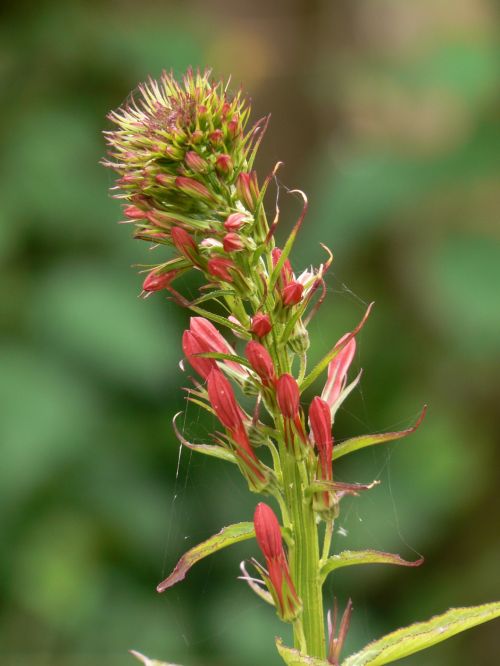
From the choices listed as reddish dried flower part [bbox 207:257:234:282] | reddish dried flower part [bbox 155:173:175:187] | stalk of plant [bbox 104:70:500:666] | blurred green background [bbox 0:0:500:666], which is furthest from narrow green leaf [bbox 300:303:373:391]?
blurred green background [bbox 0:0:500:666]

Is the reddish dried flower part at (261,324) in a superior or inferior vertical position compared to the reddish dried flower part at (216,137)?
inferior

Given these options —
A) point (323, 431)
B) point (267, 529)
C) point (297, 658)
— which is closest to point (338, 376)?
point (323, 431)

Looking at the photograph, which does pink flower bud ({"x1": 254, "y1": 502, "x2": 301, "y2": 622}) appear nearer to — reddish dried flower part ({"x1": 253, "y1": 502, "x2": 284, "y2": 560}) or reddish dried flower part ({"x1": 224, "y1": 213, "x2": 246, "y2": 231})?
reddish dried flower part ({"x1": 253, "y1": 502, "x2": 284, "y2": 560})

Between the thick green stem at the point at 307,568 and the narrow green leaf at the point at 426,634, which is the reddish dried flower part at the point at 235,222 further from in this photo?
the narrow green leaf at the point at 426,634

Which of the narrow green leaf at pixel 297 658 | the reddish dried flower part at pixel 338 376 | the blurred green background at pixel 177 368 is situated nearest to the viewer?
the narrow green leaf at pixel 297 658

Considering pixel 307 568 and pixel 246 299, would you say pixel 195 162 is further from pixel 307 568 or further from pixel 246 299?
pixel 307 568

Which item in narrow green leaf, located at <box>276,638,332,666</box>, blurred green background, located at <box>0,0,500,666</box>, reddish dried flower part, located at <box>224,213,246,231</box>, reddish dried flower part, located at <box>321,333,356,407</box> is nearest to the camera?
narrow green leaf, located at <box>276,638,332,666</box>

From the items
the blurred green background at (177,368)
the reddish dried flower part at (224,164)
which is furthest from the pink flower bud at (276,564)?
the blurred green background at (177,368)
